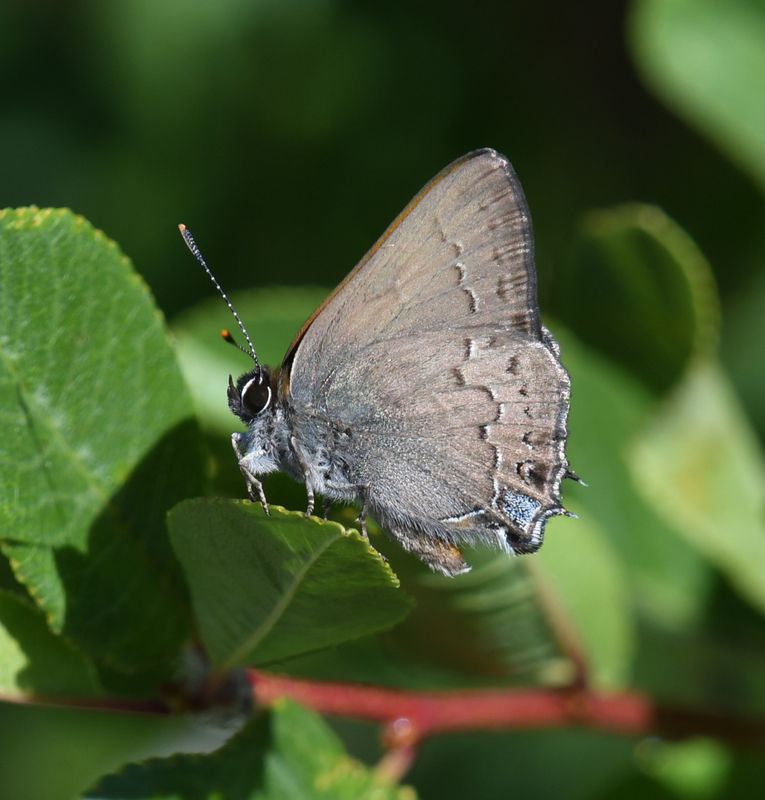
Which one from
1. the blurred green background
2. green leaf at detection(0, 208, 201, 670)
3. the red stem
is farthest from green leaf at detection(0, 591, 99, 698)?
the blurred green background

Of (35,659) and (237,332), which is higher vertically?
(237,332)

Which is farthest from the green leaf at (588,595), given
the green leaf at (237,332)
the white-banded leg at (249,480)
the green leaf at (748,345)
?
the green leaf at (748,345)

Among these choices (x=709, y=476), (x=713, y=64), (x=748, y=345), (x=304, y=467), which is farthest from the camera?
(x=748, y=345)

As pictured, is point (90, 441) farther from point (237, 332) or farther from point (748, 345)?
point (748, 345)

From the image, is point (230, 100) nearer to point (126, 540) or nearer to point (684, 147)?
point (684, 147)

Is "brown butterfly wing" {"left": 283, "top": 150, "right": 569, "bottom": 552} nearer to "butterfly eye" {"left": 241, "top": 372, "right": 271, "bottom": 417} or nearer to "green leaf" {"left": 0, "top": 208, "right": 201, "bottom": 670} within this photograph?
"butterfly eye" {"left": 241, "top": 372, "right": 271, "bottom": 417}

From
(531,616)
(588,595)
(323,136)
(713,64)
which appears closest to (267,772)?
(531,616)

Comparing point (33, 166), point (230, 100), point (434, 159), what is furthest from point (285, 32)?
point (33, 166)
